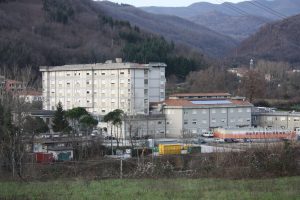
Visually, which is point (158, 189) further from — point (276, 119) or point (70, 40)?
point (70, 40)

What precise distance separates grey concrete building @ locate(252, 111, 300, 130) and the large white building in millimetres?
4729

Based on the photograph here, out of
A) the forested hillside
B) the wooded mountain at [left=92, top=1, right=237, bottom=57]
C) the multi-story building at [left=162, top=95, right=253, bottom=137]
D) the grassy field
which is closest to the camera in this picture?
the grassy field

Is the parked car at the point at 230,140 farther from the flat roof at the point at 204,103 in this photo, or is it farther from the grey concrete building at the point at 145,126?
the grey concrete building at the point at 145,126

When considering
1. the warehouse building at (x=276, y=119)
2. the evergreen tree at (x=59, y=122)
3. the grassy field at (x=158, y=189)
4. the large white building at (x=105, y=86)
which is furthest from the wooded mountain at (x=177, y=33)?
the grassy field at (x=158, y=189)

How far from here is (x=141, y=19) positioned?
125812mm

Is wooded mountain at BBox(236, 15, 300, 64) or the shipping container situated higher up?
wooded mountain at BBox(236, 15, 300, 64)

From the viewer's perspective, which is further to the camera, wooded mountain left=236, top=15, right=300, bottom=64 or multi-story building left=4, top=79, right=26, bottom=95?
wooded mountain left=236, top=15, right=300, bottom=64

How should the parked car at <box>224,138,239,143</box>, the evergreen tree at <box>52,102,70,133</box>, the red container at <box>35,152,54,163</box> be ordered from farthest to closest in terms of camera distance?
the parked car at <box>224,138,239,143</box>, the evergreen tree at <box>52,102,70,133</box>, the red container at <box>35,152,54,163</box>

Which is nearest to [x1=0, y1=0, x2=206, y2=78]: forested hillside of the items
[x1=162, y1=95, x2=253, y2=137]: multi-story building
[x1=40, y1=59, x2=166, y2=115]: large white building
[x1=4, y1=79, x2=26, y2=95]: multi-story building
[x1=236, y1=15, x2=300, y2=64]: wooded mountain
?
[x1=40, y1=59, x2=166, y2=115]: large white building

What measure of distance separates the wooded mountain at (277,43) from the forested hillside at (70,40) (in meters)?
23.0

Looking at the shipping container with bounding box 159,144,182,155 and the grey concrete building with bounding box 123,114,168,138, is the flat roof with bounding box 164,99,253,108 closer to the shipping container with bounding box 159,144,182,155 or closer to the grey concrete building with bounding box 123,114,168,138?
the grey concrete building with bounding box 123,114,168,138

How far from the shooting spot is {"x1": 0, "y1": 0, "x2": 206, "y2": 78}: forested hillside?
44.8m

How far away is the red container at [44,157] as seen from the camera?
18756mm

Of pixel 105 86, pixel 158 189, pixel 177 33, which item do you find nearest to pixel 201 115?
pixel 105 86
